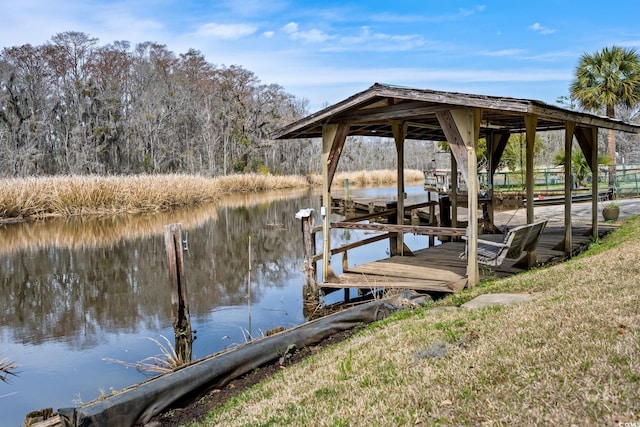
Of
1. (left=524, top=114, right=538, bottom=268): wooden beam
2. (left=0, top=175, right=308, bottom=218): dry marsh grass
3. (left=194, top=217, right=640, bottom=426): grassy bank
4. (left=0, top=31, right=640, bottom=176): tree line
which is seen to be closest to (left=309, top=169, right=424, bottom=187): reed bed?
(left=0, top=31, right=640, bottom=176): tree line

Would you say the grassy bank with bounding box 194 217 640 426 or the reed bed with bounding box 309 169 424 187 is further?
the reed bed with bounding box 309 169 424 187

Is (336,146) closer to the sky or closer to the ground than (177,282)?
closer to the sky

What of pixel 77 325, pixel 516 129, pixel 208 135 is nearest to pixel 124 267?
pixel 77 325

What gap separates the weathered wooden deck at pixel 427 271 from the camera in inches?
354

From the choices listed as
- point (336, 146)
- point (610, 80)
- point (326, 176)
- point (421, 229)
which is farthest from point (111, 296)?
point (610, 80)

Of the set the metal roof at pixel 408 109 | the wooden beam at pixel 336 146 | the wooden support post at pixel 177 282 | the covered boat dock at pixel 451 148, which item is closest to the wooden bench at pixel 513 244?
the covered boat dock at pixel 451 148

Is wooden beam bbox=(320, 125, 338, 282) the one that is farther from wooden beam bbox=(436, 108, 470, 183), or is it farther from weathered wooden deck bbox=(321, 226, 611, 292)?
wooden beam bbox=(436, 108, 470, 183)

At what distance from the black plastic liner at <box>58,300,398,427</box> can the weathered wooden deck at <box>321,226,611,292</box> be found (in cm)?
154

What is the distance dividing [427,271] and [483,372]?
236 inches

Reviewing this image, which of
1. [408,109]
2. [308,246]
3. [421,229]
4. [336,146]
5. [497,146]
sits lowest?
[308,246]

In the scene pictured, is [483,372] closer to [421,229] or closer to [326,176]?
[421,229]

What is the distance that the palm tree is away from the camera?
2564 cm

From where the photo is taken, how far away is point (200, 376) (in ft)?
18.1

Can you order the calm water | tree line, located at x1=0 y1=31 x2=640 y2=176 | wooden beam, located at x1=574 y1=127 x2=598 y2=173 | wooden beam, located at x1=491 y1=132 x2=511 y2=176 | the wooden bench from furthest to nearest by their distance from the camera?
tree line, located at x1=0 y1=31 x2=640 y2=176 → wooden beam, located at x1=491 y1=132 x2=511 y2=176 → wooden beam, located at x1=574 y1=127 x2=598 y2=173 → the wooden bench → the calm water
